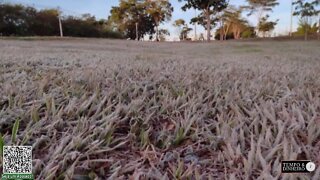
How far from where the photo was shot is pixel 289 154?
3.74ft

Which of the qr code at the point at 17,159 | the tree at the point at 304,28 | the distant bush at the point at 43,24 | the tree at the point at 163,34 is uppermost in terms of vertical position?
the distant bush at the point at 43,24

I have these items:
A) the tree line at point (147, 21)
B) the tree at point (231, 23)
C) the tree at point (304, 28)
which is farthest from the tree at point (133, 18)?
the tree at point (231, 23)

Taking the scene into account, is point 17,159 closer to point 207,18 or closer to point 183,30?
point 183,30

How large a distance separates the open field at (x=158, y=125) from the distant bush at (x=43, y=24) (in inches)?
228

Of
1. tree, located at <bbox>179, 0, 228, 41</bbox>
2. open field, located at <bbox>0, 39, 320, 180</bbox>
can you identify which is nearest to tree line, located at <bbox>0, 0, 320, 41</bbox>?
tree, located at <bbox>179, 0, 228, 41</bbox>

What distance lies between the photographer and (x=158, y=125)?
4.94 ft

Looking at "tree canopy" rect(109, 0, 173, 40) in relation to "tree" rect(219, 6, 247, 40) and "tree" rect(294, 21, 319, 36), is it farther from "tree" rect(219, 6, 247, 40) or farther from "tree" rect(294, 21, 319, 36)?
"tree" rect(219, 6, 247, 40)

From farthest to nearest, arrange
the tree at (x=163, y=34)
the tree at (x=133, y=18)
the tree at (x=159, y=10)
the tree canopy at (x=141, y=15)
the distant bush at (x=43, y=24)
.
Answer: the distant bush at (x=43, y=24) → the tree at (x=163, y=34) → the tree at (x=133, y=18) → the tree canopy at (x=141, y=15) → the tree at (x=159, y=10)

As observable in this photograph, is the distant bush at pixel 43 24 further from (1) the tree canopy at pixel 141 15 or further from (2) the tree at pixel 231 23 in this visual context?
(2) the tree at pixel 231 23

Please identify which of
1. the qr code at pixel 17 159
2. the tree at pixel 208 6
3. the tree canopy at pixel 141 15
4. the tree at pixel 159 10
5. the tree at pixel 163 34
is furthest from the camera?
the tree at pixel 208 6

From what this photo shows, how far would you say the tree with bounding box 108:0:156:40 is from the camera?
5.37 meters

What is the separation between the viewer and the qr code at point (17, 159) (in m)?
1.05

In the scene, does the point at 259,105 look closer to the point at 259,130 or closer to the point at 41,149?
the point at 259,130

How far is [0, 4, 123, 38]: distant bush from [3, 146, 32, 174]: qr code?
21.2 ft
